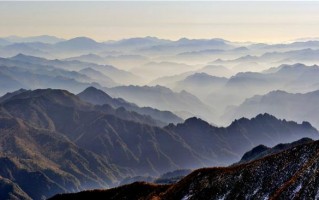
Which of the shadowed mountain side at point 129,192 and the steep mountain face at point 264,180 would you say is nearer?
the steep mountain face at point 264,180

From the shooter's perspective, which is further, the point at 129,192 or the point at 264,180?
the point at 129,192

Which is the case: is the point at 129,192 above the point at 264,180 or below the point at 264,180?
below

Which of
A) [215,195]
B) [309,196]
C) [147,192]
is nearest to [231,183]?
[215,195]

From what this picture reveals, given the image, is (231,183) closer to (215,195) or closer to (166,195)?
(215,195)

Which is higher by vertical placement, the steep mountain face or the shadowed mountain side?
the steep mountain face

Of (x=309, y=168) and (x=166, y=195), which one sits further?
(x=166, y=195)

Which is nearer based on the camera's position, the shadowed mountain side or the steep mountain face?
the steep mountain face

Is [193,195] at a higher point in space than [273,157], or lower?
lower

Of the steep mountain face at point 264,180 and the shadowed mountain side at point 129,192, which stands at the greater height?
the steep mountain face at point 264,180
